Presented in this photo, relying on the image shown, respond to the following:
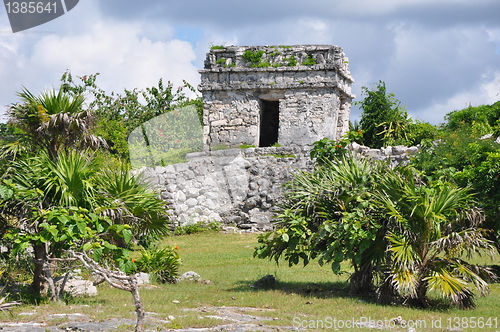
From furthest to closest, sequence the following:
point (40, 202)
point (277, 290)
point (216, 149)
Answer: point (216, 149)
point (277, 290)
point (40, 202)

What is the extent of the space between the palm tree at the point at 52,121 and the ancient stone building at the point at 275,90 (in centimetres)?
878

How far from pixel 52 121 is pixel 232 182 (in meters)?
8.57

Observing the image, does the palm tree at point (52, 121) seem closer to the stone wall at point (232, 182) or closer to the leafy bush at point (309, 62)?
the stone wall at point (232, 182)

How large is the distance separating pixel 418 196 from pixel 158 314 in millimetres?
3277

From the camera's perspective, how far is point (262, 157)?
1620 centimetres

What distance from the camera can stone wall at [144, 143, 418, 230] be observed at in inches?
616

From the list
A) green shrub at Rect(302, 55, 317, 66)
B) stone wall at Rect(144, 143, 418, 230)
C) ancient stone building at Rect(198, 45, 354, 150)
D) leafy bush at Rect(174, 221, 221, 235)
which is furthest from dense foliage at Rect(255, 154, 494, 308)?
green shrub at Rect(302, 55, 317, 66)

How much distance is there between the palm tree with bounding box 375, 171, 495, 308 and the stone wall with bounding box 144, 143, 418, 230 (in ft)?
24.9

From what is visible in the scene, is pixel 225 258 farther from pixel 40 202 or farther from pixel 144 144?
pixel 144 144

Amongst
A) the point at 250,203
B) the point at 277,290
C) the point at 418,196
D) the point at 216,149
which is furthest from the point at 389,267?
the point at 216,149

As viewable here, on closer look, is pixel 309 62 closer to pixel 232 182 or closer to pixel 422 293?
pixel 232 182

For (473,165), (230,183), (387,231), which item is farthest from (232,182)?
(387,231)

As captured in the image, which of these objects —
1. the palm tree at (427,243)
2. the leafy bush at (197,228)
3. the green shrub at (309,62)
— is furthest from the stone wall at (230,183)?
the palm tree at (427,243)

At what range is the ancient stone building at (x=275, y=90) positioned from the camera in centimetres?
1633
